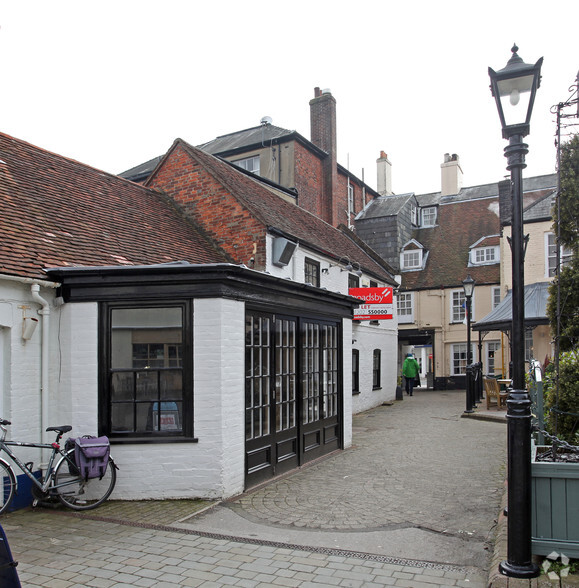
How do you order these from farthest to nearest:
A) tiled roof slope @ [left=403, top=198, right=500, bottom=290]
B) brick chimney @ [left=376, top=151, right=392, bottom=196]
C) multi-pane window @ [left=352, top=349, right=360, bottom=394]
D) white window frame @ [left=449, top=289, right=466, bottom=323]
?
brick chimney @ [left=376, top=151, right=392, bottom=196] → tiled roof slope @ [left=403, top=198, right=500, bottom=290] → white window frame @ [left=449, top=289, right=466, bottom=323] → multi-pane window @ [left=352, top=349, right=360, bottom=394]

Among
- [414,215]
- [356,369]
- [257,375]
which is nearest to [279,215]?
[356,369]

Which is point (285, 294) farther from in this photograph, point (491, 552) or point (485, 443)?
point (485, 443)

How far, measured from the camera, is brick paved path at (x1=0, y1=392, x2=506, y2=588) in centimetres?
505

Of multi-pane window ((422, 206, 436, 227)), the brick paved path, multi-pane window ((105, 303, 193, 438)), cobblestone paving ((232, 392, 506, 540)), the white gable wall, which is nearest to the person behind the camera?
the brick paved path

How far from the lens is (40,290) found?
302 inches

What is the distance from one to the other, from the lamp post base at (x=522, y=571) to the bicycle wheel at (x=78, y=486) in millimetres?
4782

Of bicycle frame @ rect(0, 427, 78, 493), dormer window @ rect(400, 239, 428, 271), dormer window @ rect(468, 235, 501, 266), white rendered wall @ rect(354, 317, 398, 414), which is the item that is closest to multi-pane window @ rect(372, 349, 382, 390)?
white rendered wall @ rect(354, 317, 398, 414)

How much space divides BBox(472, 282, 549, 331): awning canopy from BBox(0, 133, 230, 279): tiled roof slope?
971cm

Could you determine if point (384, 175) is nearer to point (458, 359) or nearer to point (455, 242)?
point (455, 242)

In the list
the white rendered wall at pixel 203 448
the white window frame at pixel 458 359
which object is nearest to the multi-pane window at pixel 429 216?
the white window frame at pixel 458 359

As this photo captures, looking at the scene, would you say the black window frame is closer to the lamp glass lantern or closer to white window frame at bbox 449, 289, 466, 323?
the lamp glass lantern

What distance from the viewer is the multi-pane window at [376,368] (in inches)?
874

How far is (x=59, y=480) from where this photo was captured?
7074 mm

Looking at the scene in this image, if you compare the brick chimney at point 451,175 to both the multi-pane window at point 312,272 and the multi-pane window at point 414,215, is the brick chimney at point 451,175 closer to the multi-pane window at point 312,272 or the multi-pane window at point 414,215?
the multi-pane window at point 414,215
